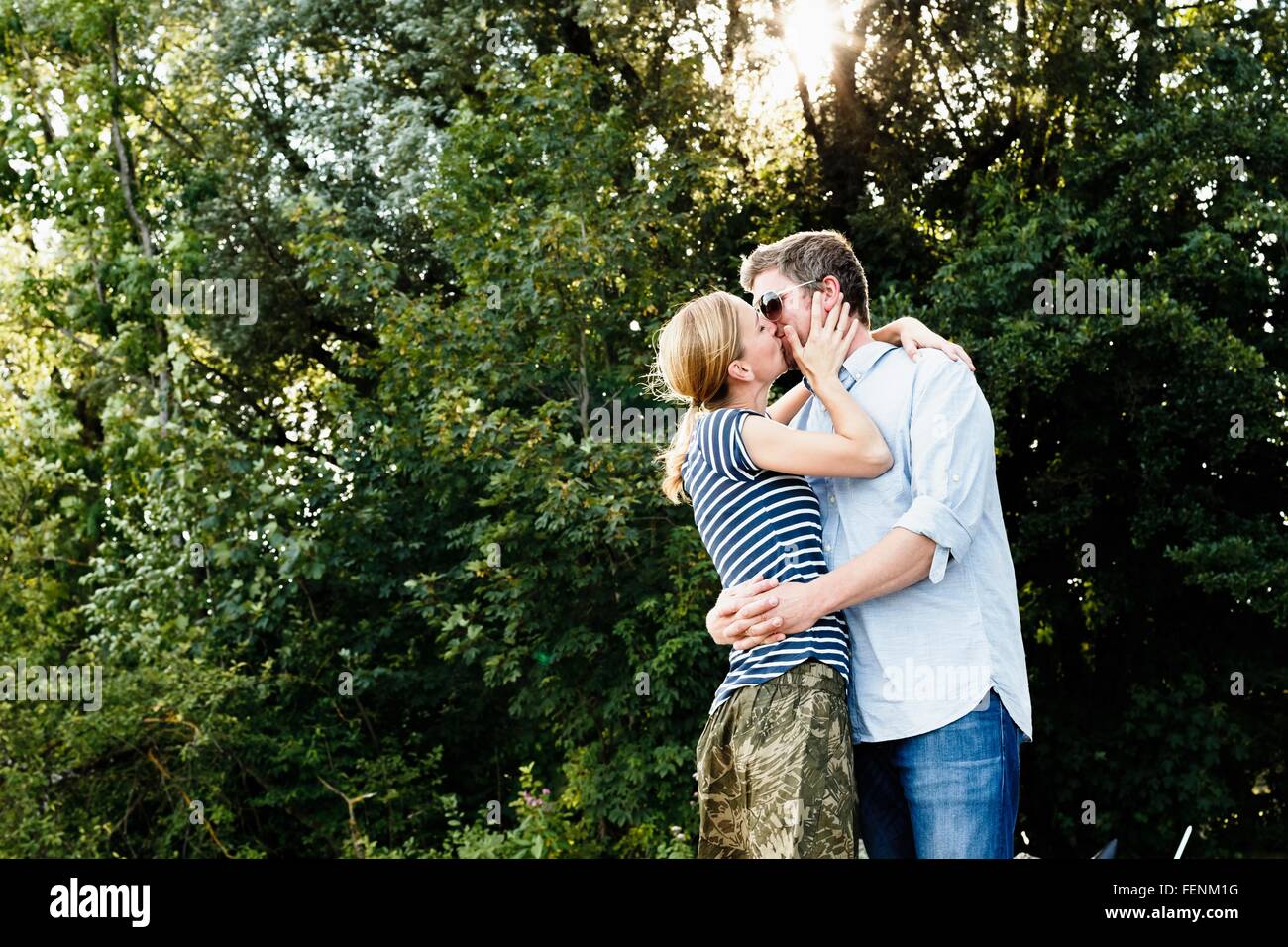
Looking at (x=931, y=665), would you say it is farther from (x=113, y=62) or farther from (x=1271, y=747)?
(x=113, y=62)

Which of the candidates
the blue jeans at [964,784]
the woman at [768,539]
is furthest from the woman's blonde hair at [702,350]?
the blue jeans at [964,784]

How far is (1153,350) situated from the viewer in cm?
1000

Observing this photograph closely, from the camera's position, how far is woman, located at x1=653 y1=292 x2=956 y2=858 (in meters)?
2.24

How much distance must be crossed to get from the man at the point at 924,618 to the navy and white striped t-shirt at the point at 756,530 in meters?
0.04

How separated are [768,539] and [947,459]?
39 centimetres

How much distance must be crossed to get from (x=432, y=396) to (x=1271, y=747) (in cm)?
813

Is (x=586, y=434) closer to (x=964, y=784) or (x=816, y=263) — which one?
(x=816, y=263)

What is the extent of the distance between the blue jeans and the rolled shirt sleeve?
0.28 m

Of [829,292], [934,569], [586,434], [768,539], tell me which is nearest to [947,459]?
[934,569]

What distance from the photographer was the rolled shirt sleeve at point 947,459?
87.9 inches

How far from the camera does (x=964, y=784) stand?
2203 mm

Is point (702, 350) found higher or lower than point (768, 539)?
higher

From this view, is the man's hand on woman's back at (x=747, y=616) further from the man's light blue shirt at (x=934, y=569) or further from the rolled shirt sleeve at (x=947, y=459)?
the rolled shirt sleeve at (x=947, y=459)
